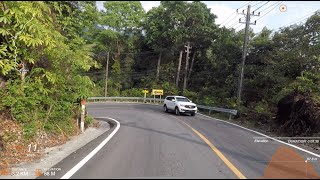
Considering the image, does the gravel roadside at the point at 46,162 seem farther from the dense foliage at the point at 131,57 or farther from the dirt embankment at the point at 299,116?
the dirt embankment at the point at 299,116

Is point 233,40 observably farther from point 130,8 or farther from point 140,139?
point 140,139

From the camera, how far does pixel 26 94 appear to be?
1274 cm

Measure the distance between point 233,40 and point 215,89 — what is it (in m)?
7.52

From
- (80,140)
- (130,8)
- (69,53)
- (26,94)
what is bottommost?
(80,140)

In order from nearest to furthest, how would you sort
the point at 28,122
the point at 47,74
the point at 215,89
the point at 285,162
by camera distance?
the point at 285,162 → the point at 28,122 → the point at 47,74 → the point at 215,89

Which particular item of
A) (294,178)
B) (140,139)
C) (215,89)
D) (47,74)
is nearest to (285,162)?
(294,178)
